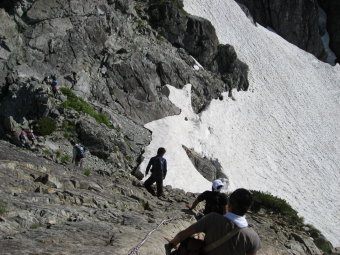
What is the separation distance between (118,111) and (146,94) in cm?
338

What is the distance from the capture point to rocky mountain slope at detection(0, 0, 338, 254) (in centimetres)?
834

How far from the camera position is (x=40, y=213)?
27.7ft

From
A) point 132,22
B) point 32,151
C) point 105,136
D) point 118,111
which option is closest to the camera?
point 32,151

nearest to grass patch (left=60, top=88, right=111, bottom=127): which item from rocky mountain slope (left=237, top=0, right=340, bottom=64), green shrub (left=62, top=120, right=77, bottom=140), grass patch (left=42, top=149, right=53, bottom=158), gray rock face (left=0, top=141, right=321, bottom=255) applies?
green shrub (left=62, top=120, right=77, bottom=140)

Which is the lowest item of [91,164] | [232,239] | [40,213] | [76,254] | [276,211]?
[91,164]

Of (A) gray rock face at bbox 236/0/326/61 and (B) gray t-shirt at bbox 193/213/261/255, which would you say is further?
(A) gray rock face at bbox 236/0/326/61

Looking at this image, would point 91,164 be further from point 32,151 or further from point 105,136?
point 32,151

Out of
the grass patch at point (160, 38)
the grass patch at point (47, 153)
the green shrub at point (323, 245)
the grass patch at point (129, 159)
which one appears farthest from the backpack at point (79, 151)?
the grass patch at point (160, 38)

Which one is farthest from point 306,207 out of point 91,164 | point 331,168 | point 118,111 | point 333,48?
point 333,48

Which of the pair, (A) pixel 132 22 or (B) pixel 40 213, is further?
(A) pixel 132 22

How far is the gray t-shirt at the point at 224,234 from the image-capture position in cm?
520

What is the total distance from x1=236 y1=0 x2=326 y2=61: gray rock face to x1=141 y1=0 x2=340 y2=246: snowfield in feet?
6.04

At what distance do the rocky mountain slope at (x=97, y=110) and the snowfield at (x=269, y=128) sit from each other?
1.77m

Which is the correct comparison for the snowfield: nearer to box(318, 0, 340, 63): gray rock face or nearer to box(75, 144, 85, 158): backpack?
box(318, 0, 340, 63): gray rock face
